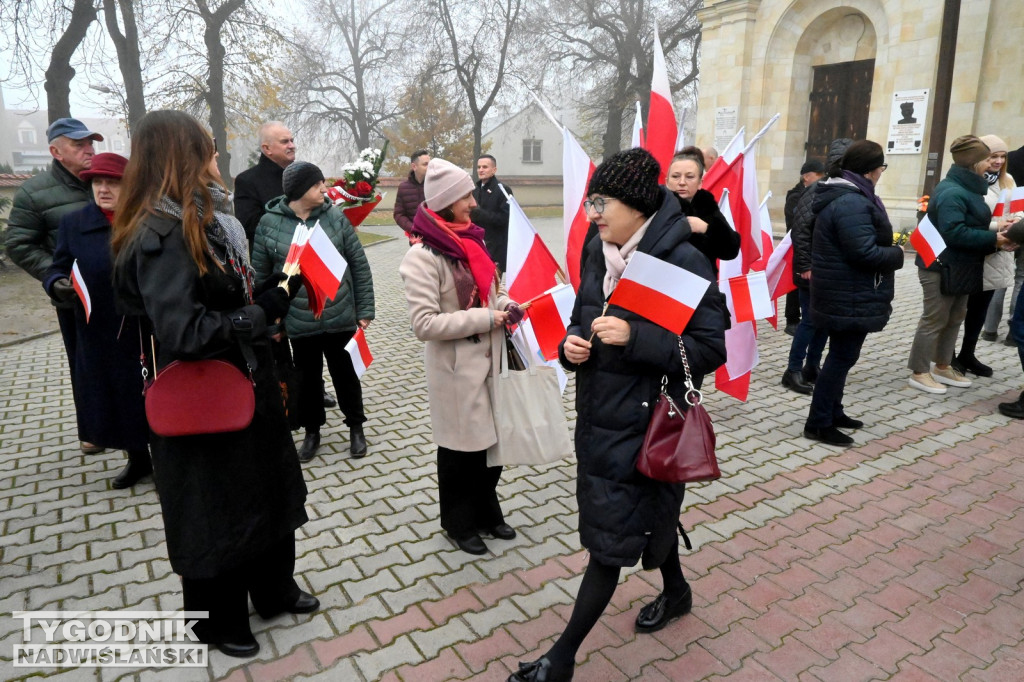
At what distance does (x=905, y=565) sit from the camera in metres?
3.40

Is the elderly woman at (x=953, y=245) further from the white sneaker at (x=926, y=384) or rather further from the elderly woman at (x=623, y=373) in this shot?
the elderly woman at (x=623, y=373)

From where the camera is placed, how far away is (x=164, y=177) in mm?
2287

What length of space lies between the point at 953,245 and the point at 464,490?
4.55 metres

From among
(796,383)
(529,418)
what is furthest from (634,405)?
(796,383)

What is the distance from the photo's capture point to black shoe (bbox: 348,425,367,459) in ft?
15.5

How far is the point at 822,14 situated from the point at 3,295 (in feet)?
55.2

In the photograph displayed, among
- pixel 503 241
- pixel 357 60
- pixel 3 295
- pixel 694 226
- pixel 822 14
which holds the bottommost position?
pixel 3 295

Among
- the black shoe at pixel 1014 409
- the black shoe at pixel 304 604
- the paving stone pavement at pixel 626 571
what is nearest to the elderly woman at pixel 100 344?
the paving stone pavement at pixel 626 571

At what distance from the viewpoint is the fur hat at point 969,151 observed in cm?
530

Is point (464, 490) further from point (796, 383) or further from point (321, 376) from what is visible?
point (796, 383)

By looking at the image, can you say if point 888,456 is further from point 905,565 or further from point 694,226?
point 694,226

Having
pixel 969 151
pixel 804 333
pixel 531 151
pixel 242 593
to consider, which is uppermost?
pixel 531 151

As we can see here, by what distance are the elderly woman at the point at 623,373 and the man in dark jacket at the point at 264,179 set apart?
3.18 m

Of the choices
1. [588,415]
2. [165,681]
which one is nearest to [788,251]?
[588,415]
